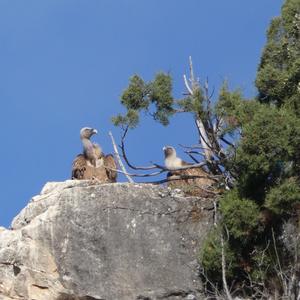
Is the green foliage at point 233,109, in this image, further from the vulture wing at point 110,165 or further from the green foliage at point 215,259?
the vulture wing at point 110,165

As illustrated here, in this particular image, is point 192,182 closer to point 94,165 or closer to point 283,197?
point 94,165

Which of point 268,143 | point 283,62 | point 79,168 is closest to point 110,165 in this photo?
point 79,168

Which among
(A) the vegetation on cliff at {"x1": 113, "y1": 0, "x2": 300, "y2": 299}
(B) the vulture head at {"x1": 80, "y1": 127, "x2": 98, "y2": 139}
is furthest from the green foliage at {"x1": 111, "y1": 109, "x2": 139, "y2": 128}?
(B) the vulture head at {"x1": 80, "y1": 127, "x2": 98, "y2": 139}

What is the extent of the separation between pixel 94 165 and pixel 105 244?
13.6 ft

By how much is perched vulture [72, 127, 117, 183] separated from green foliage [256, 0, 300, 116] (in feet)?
11.9

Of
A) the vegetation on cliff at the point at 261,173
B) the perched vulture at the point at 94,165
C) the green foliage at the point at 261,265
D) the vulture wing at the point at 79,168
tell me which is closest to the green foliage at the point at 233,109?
the vegetation on cliff at the point at 261,173

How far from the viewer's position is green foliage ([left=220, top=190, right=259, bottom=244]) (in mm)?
16328

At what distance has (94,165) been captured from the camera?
20.8 m

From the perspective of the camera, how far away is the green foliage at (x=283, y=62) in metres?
17.1

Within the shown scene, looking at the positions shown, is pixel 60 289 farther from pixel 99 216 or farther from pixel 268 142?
pixel 268 142

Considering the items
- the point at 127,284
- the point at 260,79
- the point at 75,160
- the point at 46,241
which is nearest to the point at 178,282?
the point at 127,284

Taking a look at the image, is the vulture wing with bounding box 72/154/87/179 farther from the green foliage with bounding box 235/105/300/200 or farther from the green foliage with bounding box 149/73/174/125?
the green foliage with bounding box 235/105/300/200

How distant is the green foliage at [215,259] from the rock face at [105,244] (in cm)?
34

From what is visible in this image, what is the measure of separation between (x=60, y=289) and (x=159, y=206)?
2.05 meters
